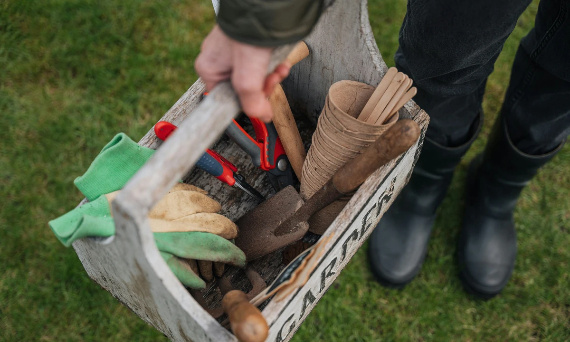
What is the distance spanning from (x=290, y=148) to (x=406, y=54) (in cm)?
28

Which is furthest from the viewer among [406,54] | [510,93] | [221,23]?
[510,93]

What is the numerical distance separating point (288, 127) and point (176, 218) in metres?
0.31

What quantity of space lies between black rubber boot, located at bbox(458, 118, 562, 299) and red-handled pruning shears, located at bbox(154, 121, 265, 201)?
0.74 metres

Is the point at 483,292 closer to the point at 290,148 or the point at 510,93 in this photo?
the point at 510,93

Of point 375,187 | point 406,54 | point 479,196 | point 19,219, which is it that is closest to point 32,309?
point 19,219

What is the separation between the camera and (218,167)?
1.04 m

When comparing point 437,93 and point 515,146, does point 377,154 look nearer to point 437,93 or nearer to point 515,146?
point 437,93

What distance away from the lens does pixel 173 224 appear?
89 centimetres

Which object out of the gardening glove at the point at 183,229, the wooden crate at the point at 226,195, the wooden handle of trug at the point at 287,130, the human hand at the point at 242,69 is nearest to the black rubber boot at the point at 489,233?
the wooden crate at the point at 226,195

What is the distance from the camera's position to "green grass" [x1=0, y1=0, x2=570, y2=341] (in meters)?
1.52

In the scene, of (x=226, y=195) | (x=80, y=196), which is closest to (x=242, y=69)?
(x=226, y=195)

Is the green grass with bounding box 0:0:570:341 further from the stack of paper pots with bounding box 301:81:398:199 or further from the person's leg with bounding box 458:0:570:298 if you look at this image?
the stack of paper pots with bounding box 301:81:398:199

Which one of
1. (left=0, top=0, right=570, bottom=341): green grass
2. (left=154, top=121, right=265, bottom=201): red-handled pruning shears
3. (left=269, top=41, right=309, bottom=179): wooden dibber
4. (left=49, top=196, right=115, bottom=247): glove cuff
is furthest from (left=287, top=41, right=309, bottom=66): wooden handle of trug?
(left=0, top=0, right=570, bottom=341): green grass

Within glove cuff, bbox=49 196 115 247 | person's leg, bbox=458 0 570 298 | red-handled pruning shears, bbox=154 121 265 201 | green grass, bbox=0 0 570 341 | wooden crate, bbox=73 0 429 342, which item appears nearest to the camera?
wooden crate, bbox=73 0 429 342
